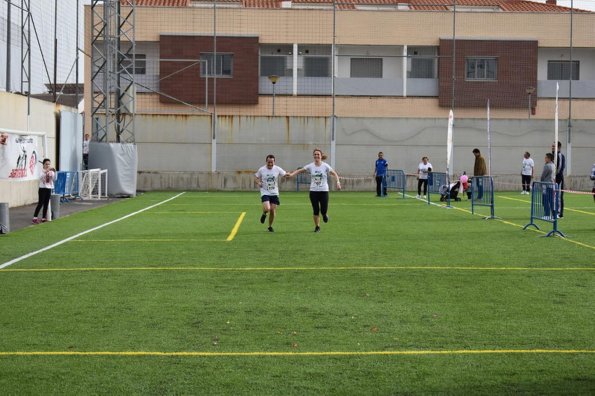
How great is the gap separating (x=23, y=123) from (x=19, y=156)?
6.66ft

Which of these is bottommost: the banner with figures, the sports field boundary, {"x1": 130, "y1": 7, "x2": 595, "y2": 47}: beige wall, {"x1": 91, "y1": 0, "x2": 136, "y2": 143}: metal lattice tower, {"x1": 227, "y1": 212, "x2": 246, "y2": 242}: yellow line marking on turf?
the sports field boundary

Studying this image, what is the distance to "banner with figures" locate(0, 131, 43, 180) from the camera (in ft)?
98.5

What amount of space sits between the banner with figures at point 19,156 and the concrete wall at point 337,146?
11.7 m

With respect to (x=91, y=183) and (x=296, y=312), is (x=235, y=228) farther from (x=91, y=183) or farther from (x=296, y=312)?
(x=91, y=183)

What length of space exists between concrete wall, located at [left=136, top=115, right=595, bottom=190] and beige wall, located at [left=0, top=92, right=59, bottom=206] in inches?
341

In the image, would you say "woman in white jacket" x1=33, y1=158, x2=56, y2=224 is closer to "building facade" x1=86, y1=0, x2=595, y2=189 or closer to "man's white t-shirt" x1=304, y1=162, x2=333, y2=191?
"man's white t-shirt" x1=304, y1=162, x2=333, y2=191

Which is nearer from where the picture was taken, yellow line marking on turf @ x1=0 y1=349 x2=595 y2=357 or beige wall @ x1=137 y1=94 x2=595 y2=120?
yellow line marking on turf @ x1=0 y1=349 x2=595 y2=357

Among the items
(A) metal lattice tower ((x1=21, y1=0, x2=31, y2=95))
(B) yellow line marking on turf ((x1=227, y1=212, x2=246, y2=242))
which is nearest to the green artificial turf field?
(B) yellow line marking on turf ((x1=227, y1=212, x2=246, y2=242))

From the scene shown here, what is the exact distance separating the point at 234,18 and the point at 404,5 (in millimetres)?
12524

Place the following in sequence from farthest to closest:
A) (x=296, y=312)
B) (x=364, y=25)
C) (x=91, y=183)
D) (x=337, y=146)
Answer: (x=364, y=25) < (x=337, y=146) < (x=91, y=183) < (x=296, y=312)

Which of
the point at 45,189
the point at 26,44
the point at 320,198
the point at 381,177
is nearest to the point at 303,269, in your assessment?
the point at 320,198

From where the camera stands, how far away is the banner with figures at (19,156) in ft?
98.5

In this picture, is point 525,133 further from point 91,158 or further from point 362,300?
point 362,300

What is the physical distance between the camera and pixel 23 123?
33281 millimetres
